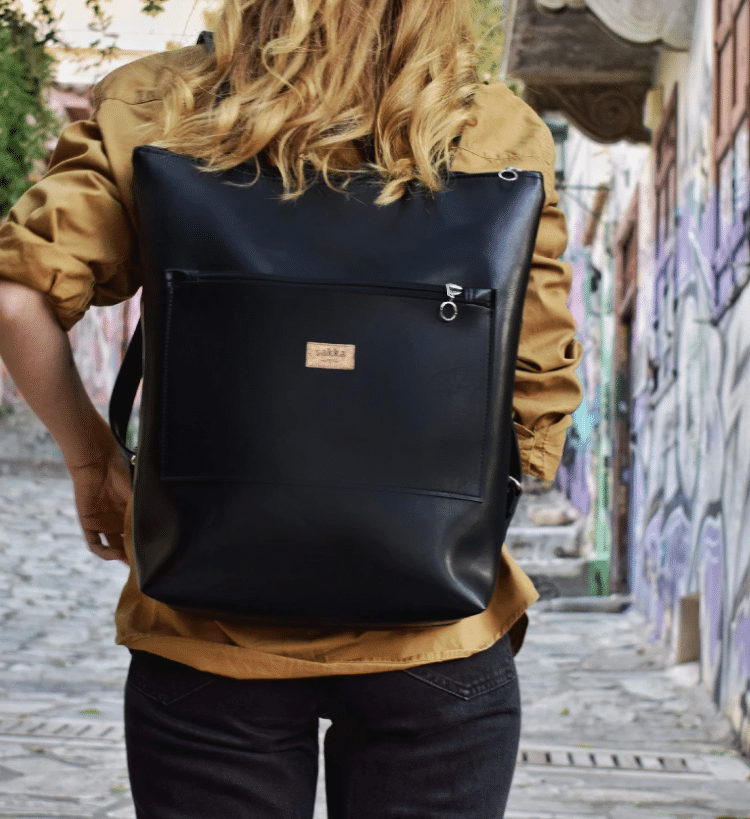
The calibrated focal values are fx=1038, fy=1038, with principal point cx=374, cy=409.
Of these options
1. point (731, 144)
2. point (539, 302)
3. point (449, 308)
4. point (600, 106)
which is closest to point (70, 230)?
point (449, 308)

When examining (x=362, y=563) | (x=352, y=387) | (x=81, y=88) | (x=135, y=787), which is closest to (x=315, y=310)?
(x=352, y=387)

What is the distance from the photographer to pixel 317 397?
1014mm

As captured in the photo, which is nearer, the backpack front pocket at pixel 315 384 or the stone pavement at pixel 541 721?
the backpack front pocket at pixel 315 384

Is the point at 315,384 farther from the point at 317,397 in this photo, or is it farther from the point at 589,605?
the point at 589,605

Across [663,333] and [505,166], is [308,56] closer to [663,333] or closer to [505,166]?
[505,166]

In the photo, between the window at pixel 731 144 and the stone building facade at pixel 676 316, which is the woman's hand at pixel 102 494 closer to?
the stone building facade at pixel 676 316

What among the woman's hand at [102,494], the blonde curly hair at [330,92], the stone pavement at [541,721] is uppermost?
the blonde curly hair at [330,92]

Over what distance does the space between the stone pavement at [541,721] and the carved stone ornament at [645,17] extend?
3.51m

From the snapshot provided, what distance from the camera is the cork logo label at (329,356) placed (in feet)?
3.33

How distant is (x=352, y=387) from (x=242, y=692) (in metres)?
0.34

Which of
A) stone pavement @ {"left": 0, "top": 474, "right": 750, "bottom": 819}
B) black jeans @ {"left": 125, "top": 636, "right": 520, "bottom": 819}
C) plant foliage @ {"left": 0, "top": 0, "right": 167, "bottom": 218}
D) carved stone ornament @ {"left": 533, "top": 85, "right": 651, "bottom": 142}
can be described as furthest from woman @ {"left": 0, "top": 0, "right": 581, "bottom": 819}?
carved stone ornament @ {"left": 533, "top": 85, "right": 651, "bottom": 142}

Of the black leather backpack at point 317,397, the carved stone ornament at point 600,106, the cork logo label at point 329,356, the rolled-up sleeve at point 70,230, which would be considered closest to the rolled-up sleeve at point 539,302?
the black leather backpack at point 317,397

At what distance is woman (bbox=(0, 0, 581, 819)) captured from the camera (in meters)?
1.07

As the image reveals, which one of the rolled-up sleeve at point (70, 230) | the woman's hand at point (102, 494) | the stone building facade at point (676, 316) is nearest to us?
the rolled-up sleeve at point (70, 230)
